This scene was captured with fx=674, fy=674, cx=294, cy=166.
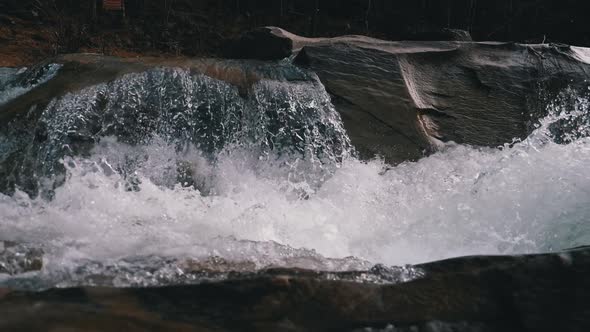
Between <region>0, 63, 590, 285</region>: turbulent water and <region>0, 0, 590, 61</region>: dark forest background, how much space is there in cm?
581

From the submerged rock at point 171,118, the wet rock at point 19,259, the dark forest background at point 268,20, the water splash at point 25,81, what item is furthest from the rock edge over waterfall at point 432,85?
the dark forest background at point 268,20

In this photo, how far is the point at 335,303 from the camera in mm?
2240

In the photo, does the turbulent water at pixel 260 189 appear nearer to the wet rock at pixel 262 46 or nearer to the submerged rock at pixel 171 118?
the submerged rock at pixel 171 118

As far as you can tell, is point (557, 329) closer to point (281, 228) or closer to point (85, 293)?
point (85, 293)

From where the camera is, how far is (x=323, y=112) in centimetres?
543

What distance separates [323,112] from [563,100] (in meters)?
2.31

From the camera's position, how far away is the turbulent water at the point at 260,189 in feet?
10.6

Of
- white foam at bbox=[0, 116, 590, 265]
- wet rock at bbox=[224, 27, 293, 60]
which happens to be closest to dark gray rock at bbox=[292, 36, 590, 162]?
wet rock at bbox=[224, 27, 293, 60]

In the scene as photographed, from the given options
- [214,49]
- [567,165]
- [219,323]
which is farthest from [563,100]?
[214,49]

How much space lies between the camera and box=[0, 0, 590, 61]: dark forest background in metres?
11.7

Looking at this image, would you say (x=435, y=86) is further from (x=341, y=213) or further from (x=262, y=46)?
(x=341, y=213)

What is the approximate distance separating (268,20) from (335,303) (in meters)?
11.9

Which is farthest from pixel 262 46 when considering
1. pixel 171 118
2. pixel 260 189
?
pixel 260 189

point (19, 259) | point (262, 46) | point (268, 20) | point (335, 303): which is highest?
point (268, 20)
